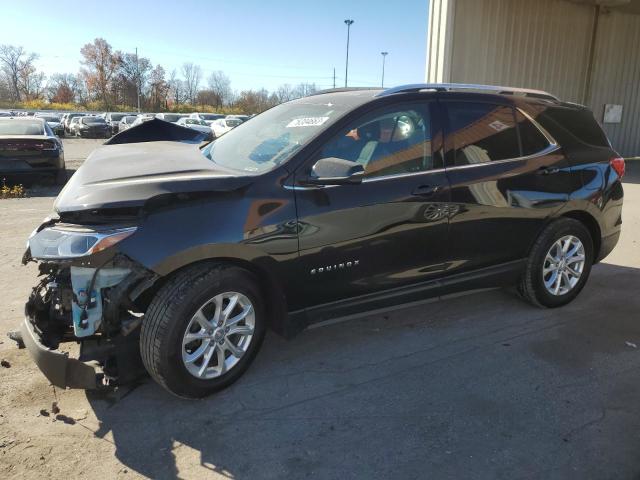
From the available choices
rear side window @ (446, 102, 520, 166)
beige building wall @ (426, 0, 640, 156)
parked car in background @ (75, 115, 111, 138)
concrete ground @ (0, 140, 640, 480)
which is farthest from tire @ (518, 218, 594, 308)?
parked car in background @ (75, 115, 111, 138)

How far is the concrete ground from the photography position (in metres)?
2.64

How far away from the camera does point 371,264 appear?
11.6ft

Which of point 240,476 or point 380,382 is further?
point 380,382

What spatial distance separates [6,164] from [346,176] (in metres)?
9.45

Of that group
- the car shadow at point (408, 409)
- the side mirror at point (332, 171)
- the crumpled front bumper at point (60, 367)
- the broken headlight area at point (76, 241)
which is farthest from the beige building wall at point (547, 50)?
the crumpled front bumper at point (60, 367)

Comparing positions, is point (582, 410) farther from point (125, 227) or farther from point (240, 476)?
point (125, 227)

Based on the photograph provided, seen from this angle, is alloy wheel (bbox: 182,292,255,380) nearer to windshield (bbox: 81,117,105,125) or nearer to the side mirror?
the side mirror

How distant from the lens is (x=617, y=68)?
60.2ft

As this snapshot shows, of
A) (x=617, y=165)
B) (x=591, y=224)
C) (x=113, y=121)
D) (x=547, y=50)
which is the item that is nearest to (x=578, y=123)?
(x=617, y=165)

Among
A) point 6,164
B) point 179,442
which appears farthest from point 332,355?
point 6,164

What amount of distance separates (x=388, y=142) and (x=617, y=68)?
1859cm

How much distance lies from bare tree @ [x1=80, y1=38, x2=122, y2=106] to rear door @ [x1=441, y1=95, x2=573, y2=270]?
266ft

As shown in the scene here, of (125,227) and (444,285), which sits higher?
(125,227)

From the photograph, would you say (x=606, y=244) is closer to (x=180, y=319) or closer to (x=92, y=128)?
(x=180, y=319)
